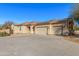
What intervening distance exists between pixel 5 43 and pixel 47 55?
94 cm

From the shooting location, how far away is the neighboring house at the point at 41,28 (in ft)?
22.9

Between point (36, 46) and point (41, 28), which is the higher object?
point (41, 28)

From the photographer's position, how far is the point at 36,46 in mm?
6934

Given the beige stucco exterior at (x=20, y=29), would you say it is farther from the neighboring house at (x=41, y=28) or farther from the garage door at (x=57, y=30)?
the garage door at (x=57, y=30)

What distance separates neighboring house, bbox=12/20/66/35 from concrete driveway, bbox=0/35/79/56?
0.11 m

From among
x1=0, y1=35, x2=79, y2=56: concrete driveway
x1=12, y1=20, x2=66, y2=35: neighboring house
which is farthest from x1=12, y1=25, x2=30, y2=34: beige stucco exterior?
x1=0, y1=35, x2=79, y2=56: concrete driveway

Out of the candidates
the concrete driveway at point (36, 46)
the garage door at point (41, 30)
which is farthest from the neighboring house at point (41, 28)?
the concrete driveway at point (36, 46)

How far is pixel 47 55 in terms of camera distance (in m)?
6.85

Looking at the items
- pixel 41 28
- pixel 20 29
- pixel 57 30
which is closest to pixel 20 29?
pixel 20 29

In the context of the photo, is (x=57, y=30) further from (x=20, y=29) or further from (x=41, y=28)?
(x=20, y=29)

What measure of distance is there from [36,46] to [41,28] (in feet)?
1.43

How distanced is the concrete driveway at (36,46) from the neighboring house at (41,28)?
0.38 ft

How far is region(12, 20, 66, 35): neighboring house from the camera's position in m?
6.98

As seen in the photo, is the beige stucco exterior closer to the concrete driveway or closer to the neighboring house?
the neighboring house
